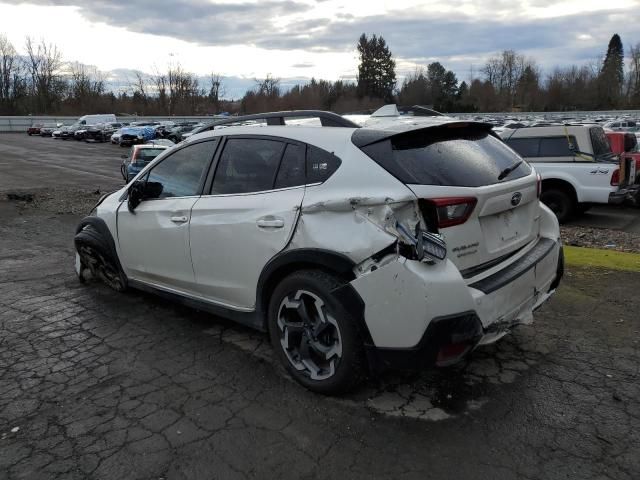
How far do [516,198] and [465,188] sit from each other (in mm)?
554

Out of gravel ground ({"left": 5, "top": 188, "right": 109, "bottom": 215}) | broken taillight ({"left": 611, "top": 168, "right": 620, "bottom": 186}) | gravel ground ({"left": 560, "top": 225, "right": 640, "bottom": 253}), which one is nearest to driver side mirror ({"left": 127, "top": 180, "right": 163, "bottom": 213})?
gravel ground ({"left": 560, "top": 225, "right": 640, "bottom": 253})

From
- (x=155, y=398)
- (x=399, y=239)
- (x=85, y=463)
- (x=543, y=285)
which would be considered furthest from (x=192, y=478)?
(x=543, y=285)

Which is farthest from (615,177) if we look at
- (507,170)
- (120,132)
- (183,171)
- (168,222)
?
(120,132)

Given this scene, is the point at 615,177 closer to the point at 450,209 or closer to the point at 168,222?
the point at 450,209

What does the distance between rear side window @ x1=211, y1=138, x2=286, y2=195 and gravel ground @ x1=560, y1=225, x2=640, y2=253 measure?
5908mm

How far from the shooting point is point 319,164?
10.6ft

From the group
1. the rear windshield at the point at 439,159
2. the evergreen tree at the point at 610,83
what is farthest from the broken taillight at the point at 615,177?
the evergreen tree at the point at 610,83

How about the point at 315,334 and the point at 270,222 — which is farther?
the point at 270,222

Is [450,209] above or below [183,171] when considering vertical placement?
below

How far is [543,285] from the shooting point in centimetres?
348

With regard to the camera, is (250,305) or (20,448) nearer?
(20,448)

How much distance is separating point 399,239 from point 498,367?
1438 mm

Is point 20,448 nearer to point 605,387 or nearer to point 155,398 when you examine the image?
point 155,398

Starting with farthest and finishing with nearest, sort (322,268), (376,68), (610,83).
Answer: (376,68) → (610,83) → (322,268)
